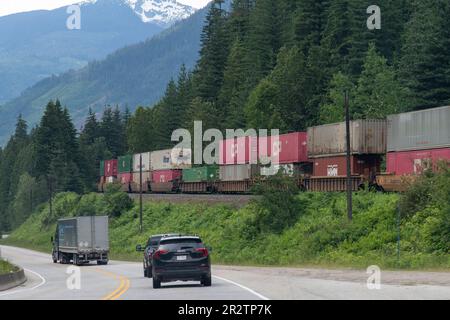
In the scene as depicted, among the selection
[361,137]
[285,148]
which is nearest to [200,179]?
[285,148]

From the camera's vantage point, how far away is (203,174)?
8225 centimetres

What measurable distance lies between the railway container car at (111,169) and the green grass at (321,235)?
35847mm

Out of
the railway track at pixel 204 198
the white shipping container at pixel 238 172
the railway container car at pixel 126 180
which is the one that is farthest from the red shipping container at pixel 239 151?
the railway container car at pixel 126 180

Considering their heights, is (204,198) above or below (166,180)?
below

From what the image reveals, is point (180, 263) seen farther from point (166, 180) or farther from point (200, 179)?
point (166, 180)

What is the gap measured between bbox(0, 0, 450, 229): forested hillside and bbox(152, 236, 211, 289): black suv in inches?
1988

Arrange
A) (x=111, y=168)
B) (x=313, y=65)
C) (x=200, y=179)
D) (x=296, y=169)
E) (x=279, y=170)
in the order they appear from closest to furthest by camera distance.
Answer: (x=279, y=170), (x=296, y=169), (x=200, y=179), (x=313, y=65), (x=111, y=168)

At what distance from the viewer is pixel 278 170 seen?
205 feet

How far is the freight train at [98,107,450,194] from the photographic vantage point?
47.8 meters

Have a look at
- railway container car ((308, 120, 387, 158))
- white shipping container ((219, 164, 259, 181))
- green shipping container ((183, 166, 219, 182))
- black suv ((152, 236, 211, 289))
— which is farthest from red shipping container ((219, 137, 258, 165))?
black suv ((152, 236, 211, 289))

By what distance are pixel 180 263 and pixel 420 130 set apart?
23.9 m

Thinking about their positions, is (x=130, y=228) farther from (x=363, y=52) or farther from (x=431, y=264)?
(x=431, y=264)

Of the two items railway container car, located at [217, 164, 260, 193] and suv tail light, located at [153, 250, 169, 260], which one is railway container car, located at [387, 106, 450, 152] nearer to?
railway container car, located at [217, 164, 260, 193]
